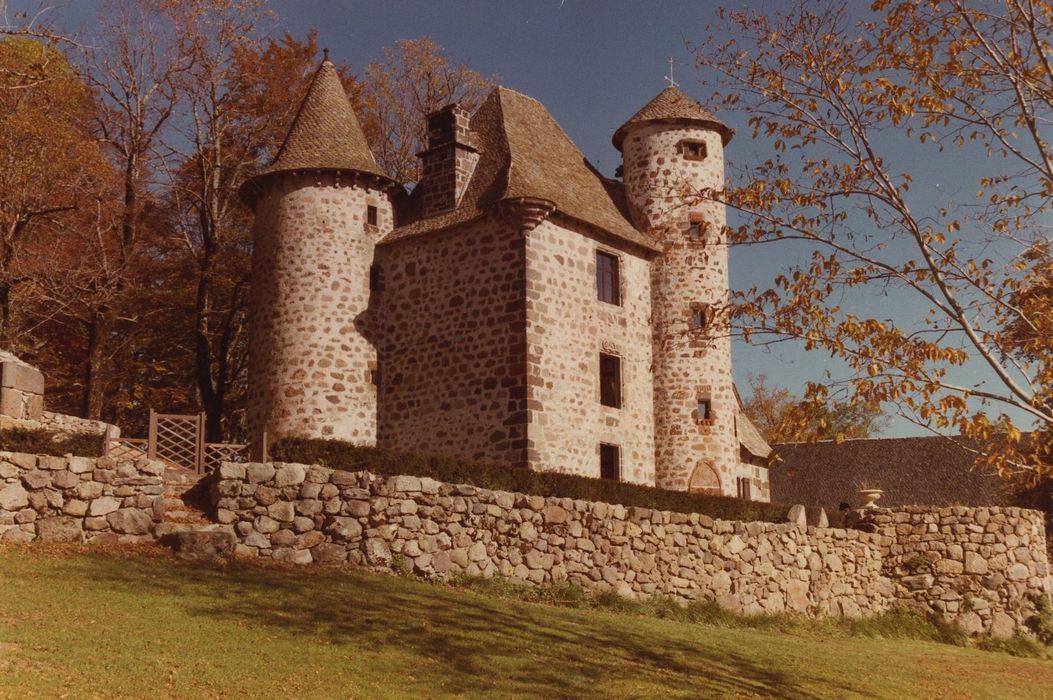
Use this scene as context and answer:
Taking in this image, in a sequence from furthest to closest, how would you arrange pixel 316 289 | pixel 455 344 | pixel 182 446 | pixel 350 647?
pixel 316 289
pixel 455 344
pixel 182 446
pixel 350 647

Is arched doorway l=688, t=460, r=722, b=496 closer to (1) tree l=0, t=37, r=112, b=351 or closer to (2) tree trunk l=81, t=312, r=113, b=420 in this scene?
(2) tree trunk l=81, t=312, r=113, b=420

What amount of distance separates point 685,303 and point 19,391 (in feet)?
57.0

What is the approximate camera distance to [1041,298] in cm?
1273

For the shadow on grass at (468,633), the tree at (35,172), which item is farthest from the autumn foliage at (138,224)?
the shadow on grass at (468,633)

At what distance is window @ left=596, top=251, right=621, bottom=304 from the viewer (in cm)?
2870

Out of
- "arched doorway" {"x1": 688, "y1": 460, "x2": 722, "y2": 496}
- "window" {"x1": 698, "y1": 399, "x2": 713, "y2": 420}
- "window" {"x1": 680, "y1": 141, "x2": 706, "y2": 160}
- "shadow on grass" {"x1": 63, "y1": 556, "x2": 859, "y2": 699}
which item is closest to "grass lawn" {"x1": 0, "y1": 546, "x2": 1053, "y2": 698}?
"shadow on grass" {"x1": 63, "y1": 556, "x2": 859, "y2": 699}

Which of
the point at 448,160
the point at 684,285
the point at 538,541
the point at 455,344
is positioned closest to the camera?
the point at 538,541

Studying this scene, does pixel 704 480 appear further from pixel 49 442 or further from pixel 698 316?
pixel 49 442

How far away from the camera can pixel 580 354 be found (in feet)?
89.1

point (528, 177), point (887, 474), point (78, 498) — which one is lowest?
point (78, 498)

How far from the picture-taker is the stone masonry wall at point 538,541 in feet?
56.2

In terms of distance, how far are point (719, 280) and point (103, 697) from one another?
77.7 feet

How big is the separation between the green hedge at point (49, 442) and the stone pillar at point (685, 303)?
15.8 meters

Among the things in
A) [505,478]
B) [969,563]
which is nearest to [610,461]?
[505,478]
